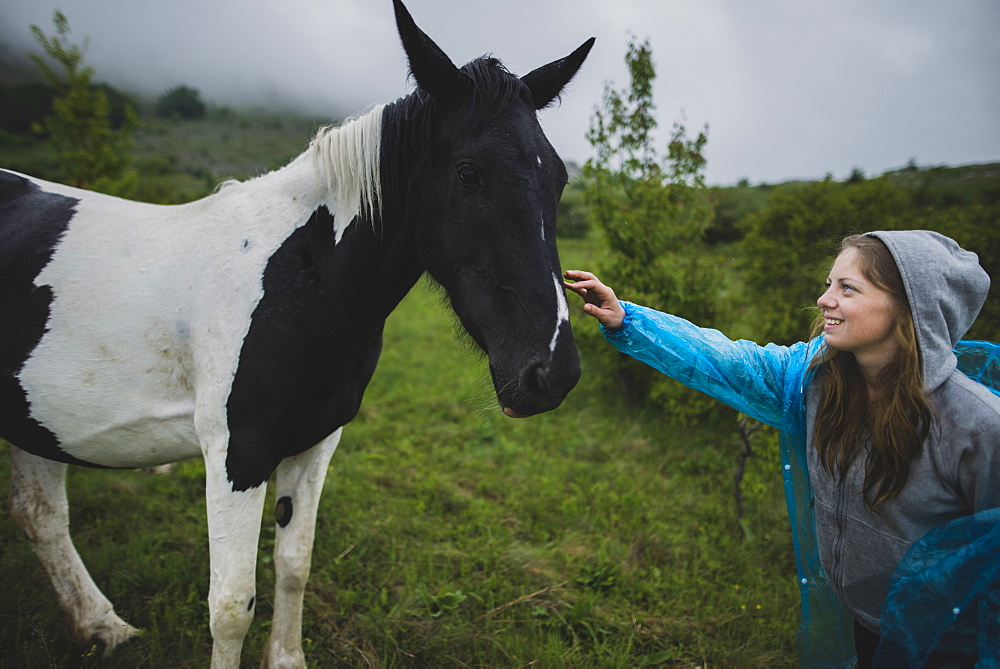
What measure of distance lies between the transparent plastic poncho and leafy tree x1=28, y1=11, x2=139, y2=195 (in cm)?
632

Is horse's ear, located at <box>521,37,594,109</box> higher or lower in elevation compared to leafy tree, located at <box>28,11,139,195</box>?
lower

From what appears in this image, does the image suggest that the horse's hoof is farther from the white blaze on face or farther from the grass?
the white blaze on face

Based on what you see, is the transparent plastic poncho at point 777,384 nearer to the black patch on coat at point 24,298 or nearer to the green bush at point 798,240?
the black patch on coat at point 24,298

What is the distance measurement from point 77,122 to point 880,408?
763cm

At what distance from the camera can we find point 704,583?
3250mm

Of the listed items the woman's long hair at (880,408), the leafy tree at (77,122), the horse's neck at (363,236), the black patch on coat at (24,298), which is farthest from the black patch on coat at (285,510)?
the leafy tree at (77,122)

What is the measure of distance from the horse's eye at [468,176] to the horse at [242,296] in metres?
0.04

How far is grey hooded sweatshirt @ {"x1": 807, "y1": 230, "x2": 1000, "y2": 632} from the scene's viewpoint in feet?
4.29

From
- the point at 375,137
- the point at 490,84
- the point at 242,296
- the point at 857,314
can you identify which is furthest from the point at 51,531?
the point at 857,314

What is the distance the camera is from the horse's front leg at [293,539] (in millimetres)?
2320

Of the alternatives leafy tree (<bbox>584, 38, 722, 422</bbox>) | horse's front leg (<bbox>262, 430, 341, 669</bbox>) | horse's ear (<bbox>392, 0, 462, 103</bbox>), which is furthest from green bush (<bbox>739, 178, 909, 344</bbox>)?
horse's front leg (<bbox>262, 430, 341, 669</bbox>)

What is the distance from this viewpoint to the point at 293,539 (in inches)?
91.3

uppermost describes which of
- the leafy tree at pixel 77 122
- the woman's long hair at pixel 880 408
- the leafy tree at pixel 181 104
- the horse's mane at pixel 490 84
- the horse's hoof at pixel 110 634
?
the leafy tree at pixel 181 104

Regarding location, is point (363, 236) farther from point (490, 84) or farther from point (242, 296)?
point (490, 84)
